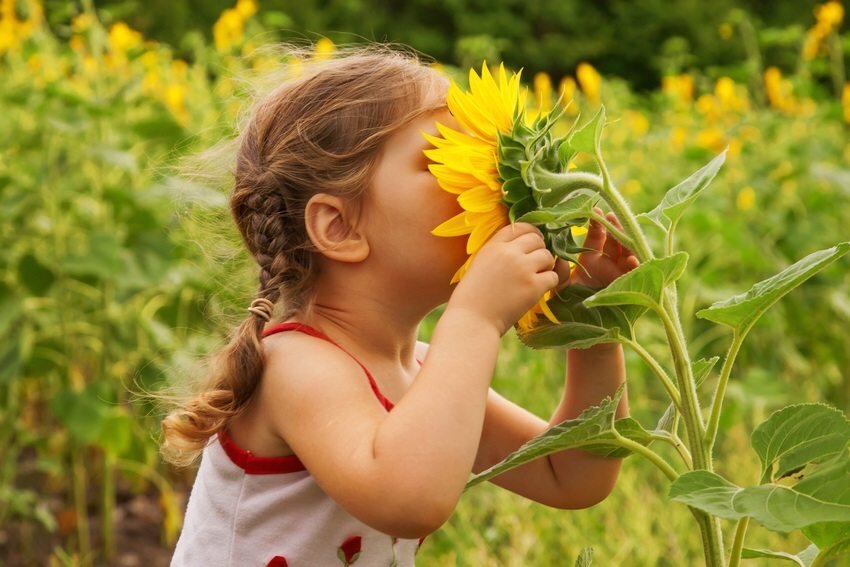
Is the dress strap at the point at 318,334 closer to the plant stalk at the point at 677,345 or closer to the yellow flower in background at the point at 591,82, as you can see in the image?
the plant stalk at the point at 677,345

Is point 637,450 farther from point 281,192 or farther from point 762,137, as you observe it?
point 762,137

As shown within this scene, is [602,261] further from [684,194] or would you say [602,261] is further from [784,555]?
[784,555]

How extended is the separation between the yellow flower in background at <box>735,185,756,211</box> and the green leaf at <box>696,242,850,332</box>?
273 cm

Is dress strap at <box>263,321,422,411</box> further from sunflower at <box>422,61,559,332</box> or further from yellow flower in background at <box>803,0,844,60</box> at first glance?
yellow flower in background at <box>803,0,844,60</box>

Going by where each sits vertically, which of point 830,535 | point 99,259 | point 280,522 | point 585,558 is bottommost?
point 99,259

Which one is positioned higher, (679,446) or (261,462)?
(679,446)

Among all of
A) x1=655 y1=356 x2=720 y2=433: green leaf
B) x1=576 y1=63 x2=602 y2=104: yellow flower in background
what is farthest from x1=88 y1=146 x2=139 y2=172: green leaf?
x1=576 y1=63 x2=602 y2=104: yellow flower in background

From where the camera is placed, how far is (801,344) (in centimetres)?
364

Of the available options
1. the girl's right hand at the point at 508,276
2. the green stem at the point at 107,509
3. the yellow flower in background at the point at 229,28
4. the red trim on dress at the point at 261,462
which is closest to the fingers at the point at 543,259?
the girl's right hand at the point at 508,276

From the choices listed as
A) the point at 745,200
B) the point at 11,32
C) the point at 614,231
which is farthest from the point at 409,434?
the point at 11,32

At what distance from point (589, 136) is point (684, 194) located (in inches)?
3.9

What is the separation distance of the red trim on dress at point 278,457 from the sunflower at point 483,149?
0.27 metres

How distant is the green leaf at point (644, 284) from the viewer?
3.17 ft

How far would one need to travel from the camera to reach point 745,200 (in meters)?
3.66
